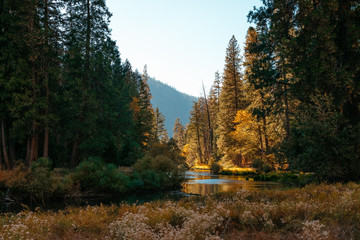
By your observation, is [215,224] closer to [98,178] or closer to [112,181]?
[98,178]

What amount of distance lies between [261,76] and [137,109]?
31105 millimetres

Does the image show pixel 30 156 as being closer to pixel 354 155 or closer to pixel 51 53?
pixel 51 53

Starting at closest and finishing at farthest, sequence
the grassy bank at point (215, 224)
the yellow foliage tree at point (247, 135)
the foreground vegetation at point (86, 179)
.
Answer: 1. the grassy bank at point (215, 224)
2. the foreground vegetation at point (86, 179)
3. the yellow foliage tree at point (247, 135)

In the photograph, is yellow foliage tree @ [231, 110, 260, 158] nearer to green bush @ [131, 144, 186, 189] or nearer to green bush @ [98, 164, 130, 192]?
green bush @ [131, 144, 186, 189]

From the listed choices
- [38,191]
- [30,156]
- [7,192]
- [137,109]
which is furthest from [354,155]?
[137,109]

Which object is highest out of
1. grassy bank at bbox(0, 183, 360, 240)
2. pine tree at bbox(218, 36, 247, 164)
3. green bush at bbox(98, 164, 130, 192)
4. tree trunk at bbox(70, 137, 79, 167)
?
pine tree at bbox(218, 36, 247, 164)

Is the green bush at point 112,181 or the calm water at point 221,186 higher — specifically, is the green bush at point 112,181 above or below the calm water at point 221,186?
above

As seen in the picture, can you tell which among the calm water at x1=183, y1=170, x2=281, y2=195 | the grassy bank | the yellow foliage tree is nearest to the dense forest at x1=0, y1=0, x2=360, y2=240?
the grassy bank

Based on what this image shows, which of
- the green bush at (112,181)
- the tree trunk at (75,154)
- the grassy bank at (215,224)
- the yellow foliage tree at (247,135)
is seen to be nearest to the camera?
the grassy bank at (215,224)

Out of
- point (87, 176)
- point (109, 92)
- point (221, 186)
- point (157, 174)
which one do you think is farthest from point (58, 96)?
point (221, 186)

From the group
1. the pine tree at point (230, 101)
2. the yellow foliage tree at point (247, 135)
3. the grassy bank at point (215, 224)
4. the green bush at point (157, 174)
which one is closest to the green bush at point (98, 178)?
the green bush at point (157, 174)

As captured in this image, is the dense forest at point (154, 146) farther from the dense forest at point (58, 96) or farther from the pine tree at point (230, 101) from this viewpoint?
the pine tree at point (230, 101)

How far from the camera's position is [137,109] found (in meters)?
47.1

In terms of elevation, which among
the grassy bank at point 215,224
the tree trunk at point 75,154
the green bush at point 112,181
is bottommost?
the green bush at point 112,181
